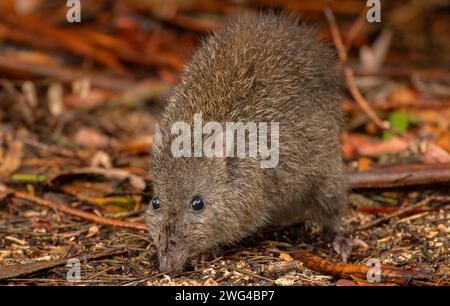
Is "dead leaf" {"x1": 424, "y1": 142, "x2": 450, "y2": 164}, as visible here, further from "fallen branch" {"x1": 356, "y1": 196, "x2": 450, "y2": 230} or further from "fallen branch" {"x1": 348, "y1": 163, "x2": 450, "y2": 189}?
"fallen branch" {"x1": 356, "y1": 196, "x2": 450, "y2": 230}

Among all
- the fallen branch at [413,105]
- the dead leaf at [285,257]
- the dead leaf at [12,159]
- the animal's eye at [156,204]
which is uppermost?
the fallen branch at [413,105]

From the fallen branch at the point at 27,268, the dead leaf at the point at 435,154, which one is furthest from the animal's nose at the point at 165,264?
the dead leaf at the point at 435,154

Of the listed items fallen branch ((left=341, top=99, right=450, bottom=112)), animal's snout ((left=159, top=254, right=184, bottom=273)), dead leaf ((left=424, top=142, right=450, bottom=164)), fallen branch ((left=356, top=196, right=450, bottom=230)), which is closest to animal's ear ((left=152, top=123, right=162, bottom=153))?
animal's snout ((left=159, top=254, right=184, bottom=273))

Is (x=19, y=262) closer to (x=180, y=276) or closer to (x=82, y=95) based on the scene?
(x=180, y=276)

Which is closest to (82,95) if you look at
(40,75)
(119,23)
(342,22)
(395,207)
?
(40,75)

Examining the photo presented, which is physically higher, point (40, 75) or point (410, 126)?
point (40, 75)

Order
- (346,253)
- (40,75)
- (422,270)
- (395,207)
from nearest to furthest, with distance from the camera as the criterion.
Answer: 1. (422,270)
2. (346,253)
3. (395,207)
4. (40,75)

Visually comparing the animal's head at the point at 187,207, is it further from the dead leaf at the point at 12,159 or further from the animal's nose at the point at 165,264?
the dead leaf at the point at 12,159
